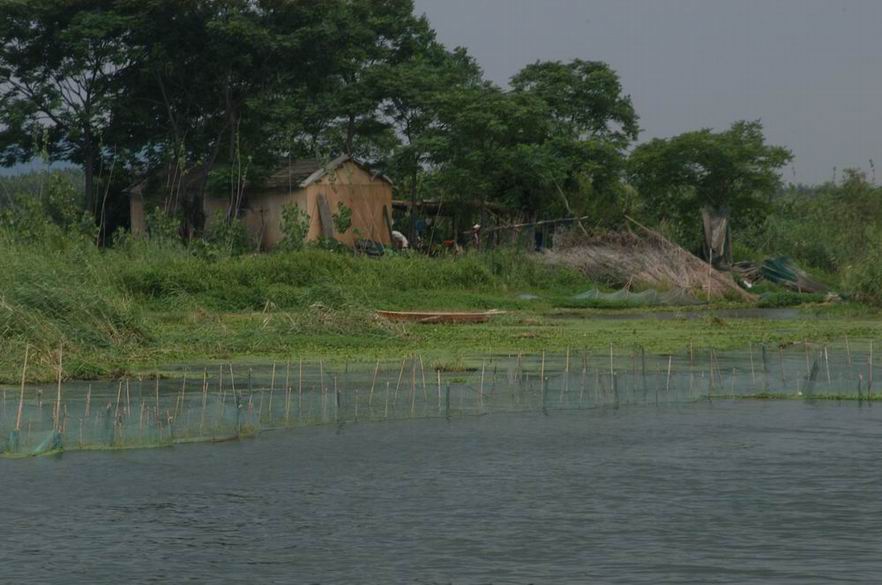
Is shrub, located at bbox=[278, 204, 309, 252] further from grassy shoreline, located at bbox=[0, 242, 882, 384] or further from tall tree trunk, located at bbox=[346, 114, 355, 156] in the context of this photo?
tall tree trunk, located at bbox=[346, 114, 355, 156]

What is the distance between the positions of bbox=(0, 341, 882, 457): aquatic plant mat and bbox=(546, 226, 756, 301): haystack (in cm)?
1225

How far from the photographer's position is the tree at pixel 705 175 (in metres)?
36.1

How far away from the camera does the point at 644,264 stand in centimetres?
3269

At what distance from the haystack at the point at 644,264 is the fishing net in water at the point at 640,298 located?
0.42 meters

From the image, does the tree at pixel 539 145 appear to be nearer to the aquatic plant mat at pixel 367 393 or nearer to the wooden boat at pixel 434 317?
the wooden boat at pixel 434 317

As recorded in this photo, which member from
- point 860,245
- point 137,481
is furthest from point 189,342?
point 860,245

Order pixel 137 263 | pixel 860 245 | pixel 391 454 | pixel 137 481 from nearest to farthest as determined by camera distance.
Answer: pixel 137 481 → pixel 391 454 → pixel 137 263 → pixel 860 245

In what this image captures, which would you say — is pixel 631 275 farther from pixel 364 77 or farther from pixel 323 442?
pixel 323 442

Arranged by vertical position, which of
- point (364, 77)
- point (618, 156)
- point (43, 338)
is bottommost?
point (43, 338)

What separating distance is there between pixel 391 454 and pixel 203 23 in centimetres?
2661

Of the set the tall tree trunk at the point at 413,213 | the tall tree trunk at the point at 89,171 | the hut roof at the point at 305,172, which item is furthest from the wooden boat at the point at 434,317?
the tall tree trunk at the point at 89,171

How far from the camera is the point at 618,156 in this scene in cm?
3675

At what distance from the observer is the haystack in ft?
104

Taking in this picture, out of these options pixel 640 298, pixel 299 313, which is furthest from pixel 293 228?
pixel 299 313
